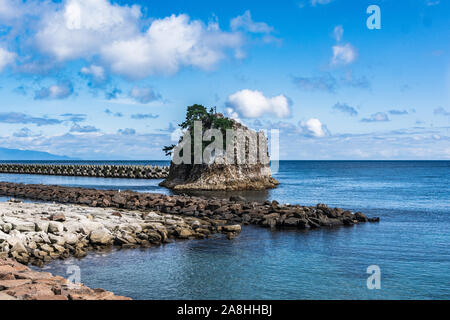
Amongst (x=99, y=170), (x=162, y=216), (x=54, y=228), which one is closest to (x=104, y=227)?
(x=54, y=228)

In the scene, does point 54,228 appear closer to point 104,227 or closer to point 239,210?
point 104,227

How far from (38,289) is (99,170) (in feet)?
297

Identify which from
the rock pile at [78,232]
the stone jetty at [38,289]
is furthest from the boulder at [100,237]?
the stone jetty at [38,289]

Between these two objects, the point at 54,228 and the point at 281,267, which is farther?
the point at 54,228

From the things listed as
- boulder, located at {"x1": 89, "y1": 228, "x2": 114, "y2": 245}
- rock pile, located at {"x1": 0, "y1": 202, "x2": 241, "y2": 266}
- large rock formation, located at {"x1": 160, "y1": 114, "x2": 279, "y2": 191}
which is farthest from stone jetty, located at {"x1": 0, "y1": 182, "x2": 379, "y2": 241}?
large rock formation, located at {"x1": 160, "y1": 114, "x2": 279, "y2": 191}

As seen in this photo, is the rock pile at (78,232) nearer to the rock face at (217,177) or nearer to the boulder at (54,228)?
the boulder at (54,228)

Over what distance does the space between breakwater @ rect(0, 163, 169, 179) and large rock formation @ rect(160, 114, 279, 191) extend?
26.4 m

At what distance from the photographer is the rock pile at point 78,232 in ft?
57.7

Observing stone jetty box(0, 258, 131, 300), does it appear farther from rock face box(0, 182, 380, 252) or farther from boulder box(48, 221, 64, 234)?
boulder box(48, 221, 64, 234)

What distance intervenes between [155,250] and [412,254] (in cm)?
1222

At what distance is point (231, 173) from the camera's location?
54.1 m

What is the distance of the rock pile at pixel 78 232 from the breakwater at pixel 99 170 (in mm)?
59951

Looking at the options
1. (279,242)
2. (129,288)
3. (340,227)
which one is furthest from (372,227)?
(129,288)

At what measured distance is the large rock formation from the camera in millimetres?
53156
